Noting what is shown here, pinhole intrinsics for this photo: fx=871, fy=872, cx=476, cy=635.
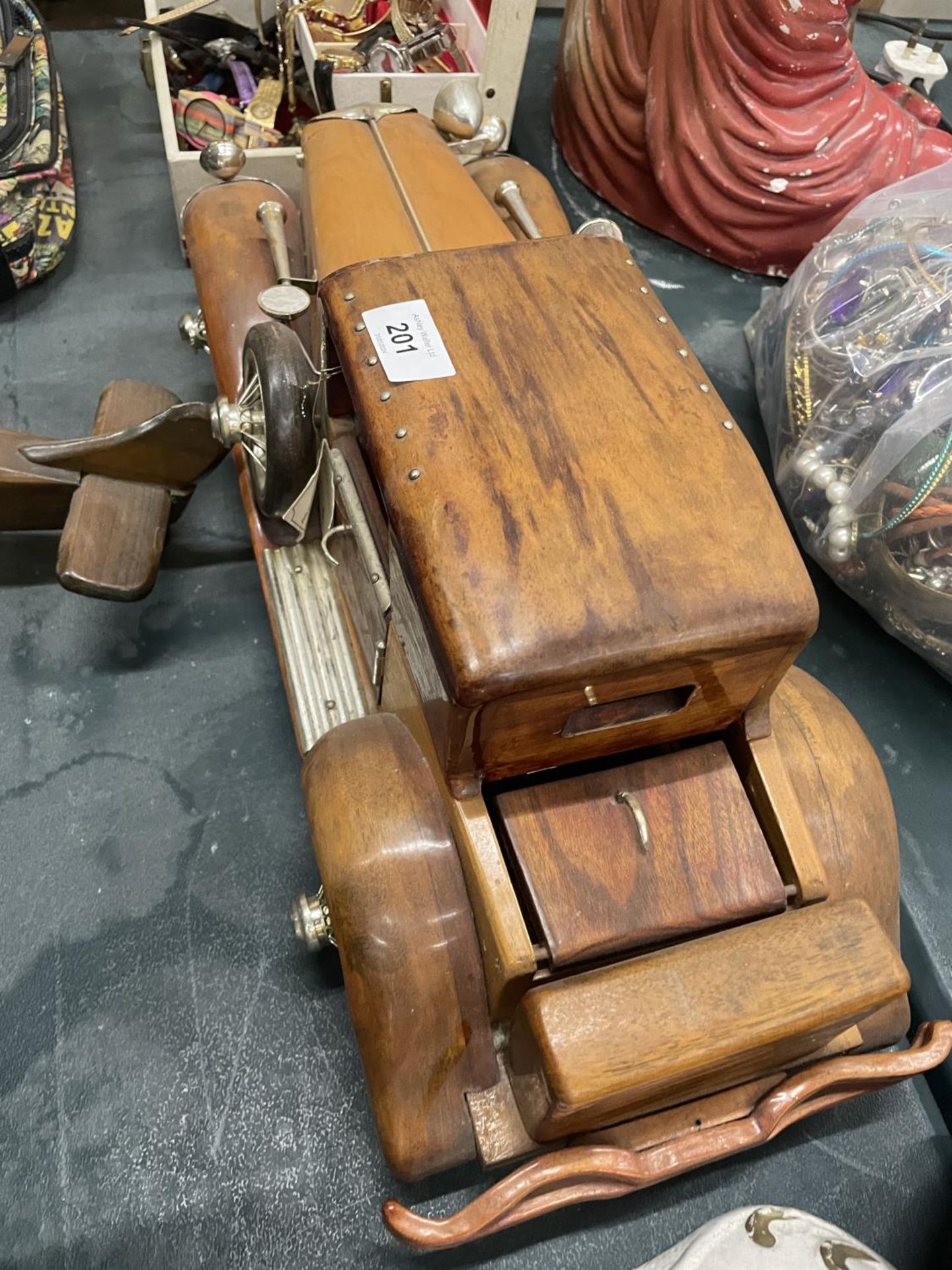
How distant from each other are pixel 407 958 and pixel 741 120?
6.45ft

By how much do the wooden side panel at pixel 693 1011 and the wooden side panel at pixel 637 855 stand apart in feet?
0.10

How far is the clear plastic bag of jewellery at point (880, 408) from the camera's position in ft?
4.67

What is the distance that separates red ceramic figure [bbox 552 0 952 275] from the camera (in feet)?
6.24

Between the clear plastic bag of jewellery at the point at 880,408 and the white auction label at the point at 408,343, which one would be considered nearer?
the white auction label at the point at 408,343

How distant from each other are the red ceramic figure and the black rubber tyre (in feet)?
4.29

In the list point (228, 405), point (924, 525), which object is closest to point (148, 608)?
point (228, 405)

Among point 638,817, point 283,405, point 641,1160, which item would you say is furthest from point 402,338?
point 641,1160

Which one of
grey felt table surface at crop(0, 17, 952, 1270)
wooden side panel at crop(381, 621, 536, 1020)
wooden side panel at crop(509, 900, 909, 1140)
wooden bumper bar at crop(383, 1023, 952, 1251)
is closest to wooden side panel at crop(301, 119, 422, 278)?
grey felt table surface at crop(0, 17, 952, 1270)

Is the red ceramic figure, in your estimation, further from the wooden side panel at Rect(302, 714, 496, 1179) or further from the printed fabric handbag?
the wooden side panel at Rect(302, 714, 496, 1179)

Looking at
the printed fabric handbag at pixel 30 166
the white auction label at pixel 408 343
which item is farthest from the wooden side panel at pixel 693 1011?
the printed fabric handbag at pixel 30 166

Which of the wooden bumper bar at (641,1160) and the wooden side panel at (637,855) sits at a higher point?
the wooden side panel at (637,855)

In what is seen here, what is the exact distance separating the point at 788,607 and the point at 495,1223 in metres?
0.68

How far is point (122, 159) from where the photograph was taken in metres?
2.40

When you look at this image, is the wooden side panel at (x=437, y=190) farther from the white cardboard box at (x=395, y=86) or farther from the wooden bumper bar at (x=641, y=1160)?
the wooden bumper bar at (x=641, y=1160)
